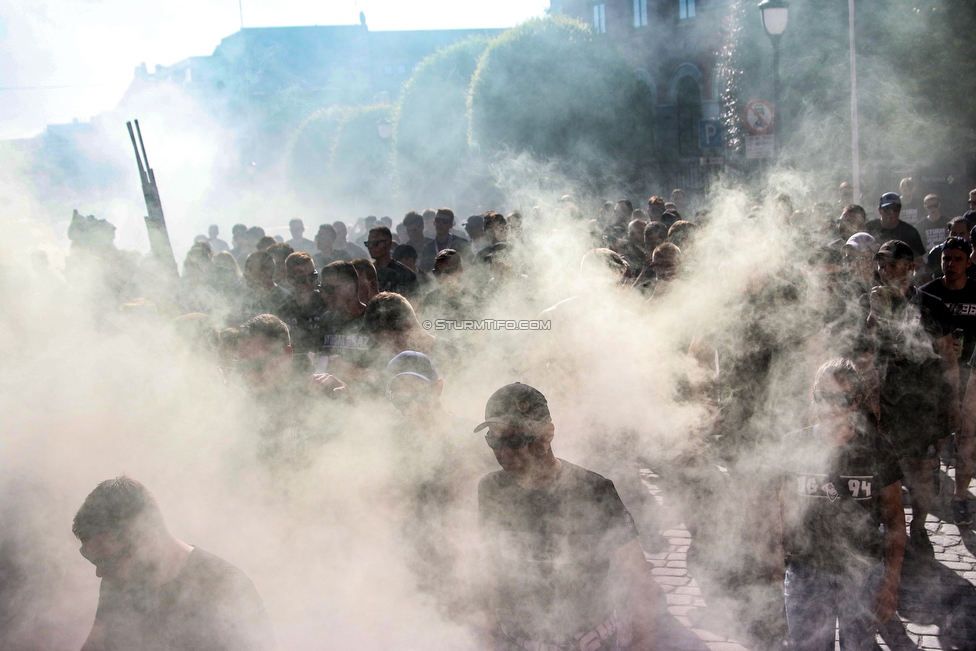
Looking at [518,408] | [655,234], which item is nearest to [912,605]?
[518,408]

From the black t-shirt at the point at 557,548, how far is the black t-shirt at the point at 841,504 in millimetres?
837

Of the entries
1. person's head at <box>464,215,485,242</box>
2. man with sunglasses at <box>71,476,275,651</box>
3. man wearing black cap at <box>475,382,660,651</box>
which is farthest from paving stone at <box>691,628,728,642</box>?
person's head at <box>464,215,485,242</box>

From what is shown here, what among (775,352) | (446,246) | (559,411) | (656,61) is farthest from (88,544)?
(656,61)

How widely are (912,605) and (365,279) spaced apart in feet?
10.2

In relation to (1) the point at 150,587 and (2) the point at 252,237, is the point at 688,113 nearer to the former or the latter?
(2) the point at 252,237

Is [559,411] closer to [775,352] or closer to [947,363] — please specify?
[775,352]

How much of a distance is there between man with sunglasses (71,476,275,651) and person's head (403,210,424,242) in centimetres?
→ 522

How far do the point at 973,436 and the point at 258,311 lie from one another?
4.36 meters

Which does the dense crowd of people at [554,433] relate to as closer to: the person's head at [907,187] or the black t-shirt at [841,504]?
the black t-shirt at [841,504]

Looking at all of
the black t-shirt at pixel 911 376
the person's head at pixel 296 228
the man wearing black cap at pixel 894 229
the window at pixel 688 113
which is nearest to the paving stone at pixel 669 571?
the black t-shirt at pixel 911 376

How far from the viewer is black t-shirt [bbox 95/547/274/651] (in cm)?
200

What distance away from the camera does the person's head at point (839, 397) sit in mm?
2477

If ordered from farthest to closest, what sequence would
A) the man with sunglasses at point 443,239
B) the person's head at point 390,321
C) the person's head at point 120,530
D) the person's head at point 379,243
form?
the man with sunglasses at point 443,239 → the person's head at point 379,243 → the person's head at point 390,321 → the person's head at point 120,530

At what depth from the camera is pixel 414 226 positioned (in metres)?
7.07
